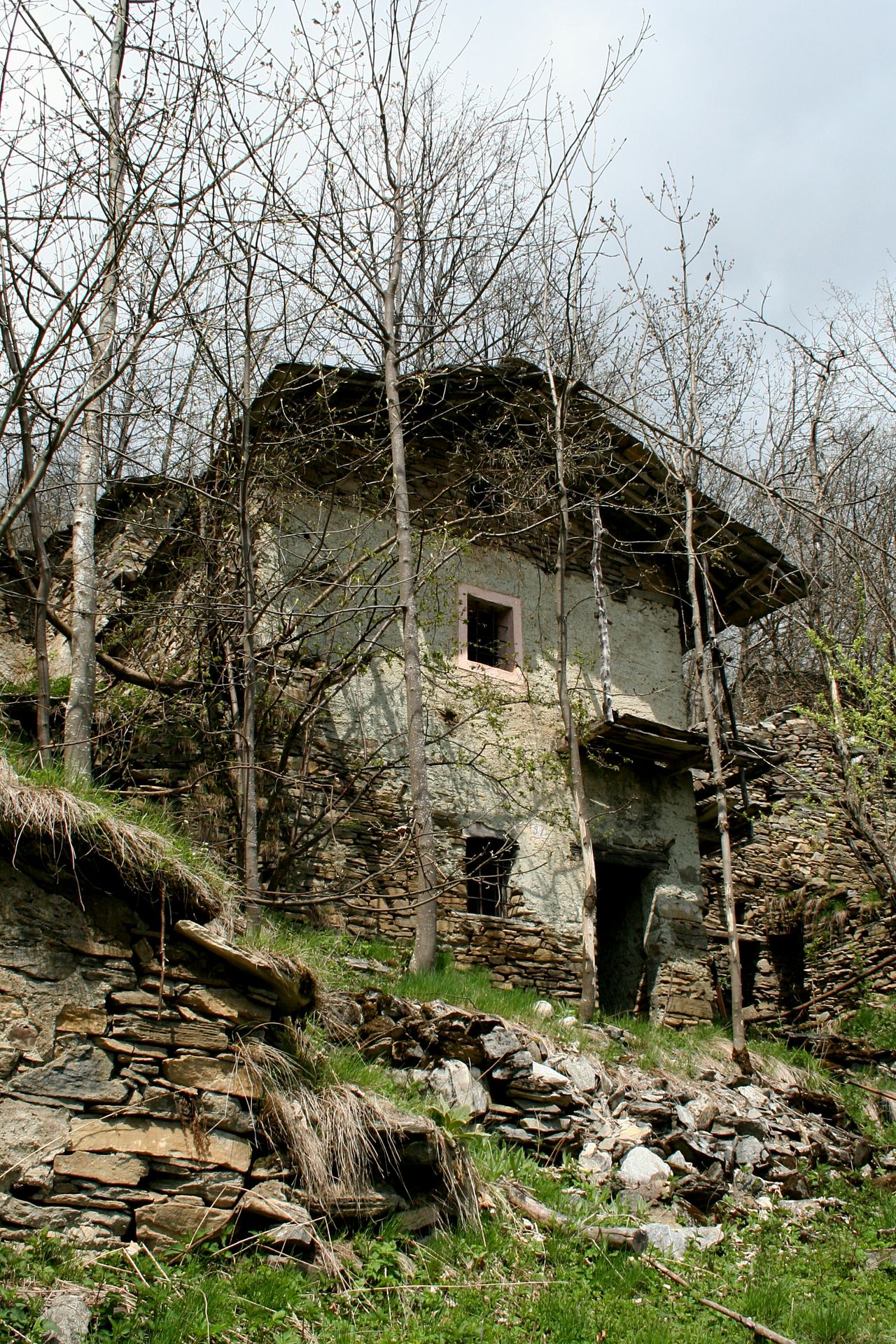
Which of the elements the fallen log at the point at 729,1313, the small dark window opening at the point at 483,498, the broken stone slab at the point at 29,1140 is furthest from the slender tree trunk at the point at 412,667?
the broken stone slab at the point at 29,1140

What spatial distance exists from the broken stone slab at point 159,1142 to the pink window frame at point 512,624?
22.0ft

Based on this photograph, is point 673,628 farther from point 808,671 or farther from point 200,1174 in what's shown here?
point 200,1174

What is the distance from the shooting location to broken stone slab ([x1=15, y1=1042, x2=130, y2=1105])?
13.9ft

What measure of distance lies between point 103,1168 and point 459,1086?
254 centimetres

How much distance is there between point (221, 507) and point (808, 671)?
13.2 metres

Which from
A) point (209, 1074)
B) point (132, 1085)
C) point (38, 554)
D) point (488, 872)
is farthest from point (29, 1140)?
point (488, 872)

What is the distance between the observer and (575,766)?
1012cm

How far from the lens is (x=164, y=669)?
9125 millimetres

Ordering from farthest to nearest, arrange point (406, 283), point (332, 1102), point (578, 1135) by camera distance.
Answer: point (406, 283)
point (578, 1135)
point (332, 1102)

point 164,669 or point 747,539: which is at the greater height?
point 747,539

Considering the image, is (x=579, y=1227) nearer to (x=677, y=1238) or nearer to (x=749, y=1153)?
(x=677, y=1238)

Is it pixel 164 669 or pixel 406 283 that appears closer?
pixel 164 669

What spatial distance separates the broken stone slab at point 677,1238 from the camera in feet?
17.6

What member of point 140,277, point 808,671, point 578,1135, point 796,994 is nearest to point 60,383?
point 140,277
